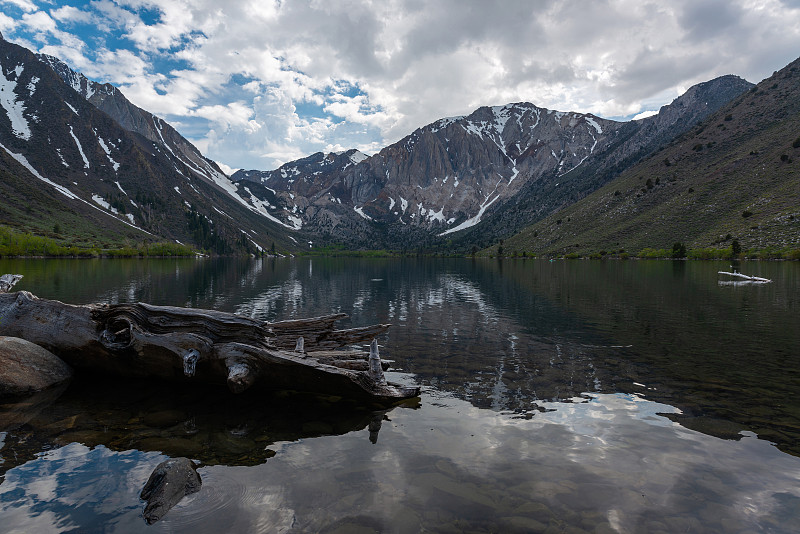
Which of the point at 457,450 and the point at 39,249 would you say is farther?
the point at 39,249

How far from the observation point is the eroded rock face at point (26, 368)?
1484 cm

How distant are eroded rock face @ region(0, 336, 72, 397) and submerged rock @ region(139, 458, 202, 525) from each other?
10.7 meters

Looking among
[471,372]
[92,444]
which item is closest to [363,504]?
[92,444]

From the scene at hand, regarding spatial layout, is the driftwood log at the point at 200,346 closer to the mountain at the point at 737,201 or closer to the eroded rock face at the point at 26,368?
the eroded rock face at the point at 26,368

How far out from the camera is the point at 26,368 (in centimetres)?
1548

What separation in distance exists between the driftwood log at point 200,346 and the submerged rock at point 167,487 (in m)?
3.68

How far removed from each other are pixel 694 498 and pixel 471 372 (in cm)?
1131

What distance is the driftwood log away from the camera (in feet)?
46.8

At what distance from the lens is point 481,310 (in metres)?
41.1

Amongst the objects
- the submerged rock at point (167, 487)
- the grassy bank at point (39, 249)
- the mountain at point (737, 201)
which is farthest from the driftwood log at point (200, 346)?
the grassy bank at point (39, 249)

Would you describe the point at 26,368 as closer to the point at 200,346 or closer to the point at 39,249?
the point at 200,346

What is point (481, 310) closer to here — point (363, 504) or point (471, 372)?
point (471, 372)

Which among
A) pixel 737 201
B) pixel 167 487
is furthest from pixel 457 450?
pixel 737 201

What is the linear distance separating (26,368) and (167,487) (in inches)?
471
